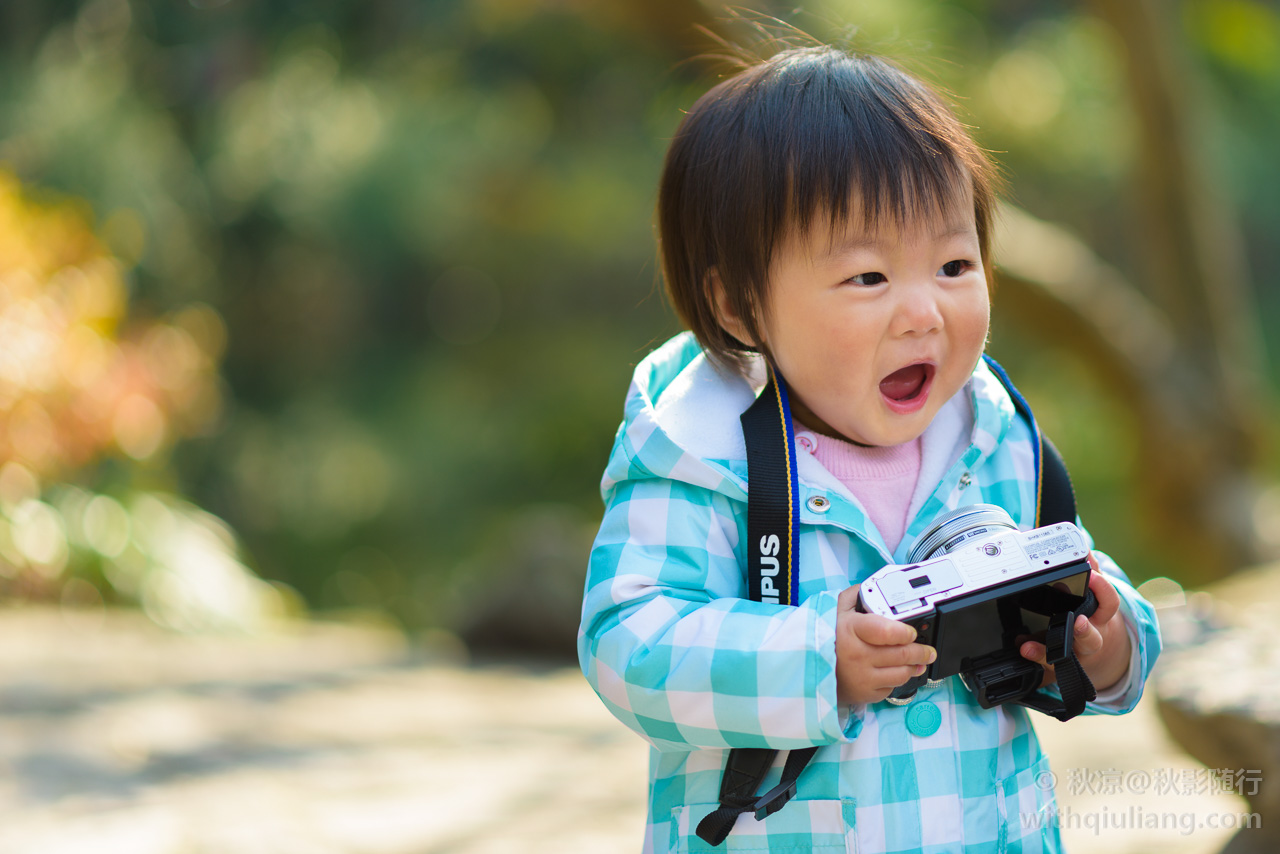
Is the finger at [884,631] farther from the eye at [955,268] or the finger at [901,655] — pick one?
the eye at [955,268]

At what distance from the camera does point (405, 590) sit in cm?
684

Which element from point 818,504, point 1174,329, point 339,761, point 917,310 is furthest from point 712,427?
point 1174,329

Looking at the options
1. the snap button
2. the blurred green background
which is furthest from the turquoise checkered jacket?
the blurred green background

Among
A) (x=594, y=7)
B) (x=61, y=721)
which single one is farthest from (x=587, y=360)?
(x=61, y=721)

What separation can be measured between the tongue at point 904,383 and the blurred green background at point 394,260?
1.11ft

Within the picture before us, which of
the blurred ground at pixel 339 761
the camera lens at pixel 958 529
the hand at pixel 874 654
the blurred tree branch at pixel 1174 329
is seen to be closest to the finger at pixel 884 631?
the hand at pixel 874 654

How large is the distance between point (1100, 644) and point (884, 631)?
28 cm

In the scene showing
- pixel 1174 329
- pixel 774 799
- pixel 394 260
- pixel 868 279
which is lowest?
Result: pixel 774 799

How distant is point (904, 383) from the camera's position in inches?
44.4

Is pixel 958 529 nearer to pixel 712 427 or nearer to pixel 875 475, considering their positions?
pixel 875 475

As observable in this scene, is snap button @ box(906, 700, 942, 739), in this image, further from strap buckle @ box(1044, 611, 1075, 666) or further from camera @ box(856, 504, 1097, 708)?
strap buckle @ box(1044, 611, 1075, 666)

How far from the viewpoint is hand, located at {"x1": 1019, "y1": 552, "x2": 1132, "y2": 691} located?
1.07 metres

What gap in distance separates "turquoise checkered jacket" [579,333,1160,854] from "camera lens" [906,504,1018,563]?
0.05 metres

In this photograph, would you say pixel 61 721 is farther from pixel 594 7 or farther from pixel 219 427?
pixel 219 427
